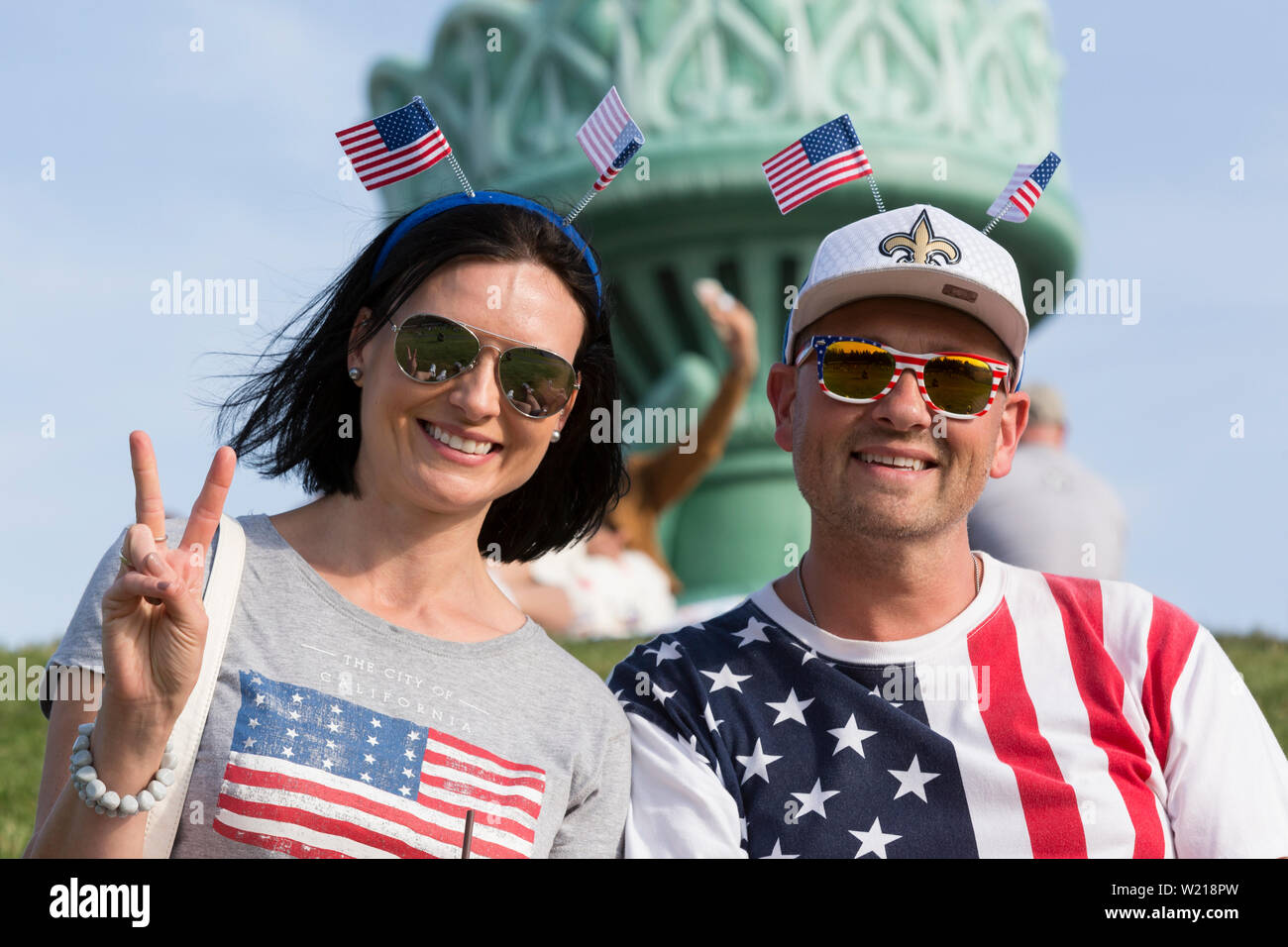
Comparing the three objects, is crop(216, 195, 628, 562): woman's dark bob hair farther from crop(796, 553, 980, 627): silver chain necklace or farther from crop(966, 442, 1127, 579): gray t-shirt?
crop(966, 442, 1127, 579): gray t-shirt

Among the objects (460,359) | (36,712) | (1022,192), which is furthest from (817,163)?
(36,712)

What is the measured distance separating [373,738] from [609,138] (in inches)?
71.6

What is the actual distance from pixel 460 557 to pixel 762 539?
17.6m

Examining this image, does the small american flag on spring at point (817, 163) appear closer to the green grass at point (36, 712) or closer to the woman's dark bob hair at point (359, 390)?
the woman's dark bob hair at point (359, 390)

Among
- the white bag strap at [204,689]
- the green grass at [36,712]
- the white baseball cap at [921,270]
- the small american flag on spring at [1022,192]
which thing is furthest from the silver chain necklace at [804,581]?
the green grass at [36,712]

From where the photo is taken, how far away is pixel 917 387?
3.33 metres

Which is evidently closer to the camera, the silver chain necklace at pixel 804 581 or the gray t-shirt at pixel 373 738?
the gray t-shirt at pixel 373 738

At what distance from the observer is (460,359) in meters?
3.02

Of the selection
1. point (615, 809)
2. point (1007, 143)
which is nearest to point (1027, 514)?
point (615, 809)

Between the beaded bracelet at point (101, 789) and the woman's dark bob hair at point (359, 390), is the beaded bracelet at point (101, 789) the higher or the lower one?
the lower one

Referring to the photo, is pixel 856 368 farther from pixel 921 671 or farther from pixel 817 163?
pixel 817 163

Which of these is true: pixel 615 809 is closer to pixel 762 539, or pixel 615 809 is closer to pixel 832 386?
pixel 832 386

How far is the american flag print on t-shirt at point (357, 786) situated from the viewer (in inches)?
103

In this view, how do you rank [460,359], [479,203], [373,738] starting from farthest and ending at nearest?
[479,203] < [460,359] < [373,738]
